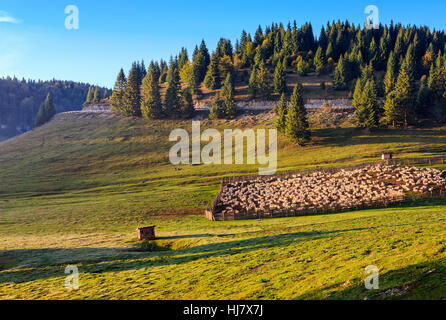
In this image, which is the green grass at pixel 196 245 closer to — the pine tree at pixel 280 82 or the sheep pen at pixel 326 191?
the sheep pen at pixel 326 191

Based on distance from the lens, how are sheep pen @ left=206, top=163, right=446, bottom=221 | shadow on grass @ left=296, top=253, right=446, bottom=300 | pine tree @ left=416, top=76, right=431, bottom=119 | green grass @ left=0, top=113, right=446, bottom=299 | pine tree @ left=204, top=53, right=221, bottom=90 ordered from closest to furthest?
shadow on grass @ left=296, top=253, right=446, bottom=300 < green grass @ left=0, top=113, right=446, bottom=299 < sheep pen @ left=206, top=163, right=446, bottom=221 < pine tree @ left=416, top=76, right=431, bottom=119 < pine tree @ left=204, top=53, right=221, bottom=90

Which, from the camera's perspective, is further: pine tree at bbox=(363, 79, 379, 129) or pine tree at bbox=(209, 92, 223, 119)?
pine tree at bbox=(209, 92, 223, 119)

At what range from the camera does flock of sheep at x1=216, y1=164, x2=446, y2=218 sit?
124 feet

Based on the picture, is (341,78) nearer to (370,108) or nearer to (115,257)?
(370,108)

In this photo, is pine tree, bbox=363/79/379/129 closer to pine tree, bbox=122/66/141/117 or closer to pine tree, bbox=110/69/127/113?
pine tree, bbox=122/66/141/117

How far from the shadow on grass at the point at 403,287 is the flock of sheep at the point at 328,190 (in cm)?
2457

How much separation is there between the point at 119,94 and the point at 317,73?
9042 centimetres

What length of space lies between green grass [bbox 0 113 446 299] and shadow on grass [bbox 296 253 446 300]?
0.04 metres

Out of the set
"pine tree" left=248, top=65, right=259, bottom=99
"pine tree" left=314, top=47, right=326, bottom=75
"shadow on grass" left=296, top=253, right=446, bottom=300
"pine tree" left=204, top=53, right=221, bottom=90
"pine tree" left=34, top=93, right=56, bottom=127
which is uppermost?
"pine tree" left=314, top=47, right=326, bottom=75

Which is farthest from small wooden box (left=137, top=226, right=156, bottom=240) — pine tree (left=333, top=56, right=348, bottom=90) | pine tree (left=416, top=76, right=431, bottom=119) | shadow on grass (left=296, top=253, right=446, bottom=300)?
pine tree (left=333, top=56, right=348, bottom=90)

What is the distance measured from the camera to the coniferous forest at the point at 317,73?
92.2m

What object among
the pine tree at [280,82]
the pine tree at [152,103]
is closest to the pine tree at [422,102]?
the pine tree at [280,82]

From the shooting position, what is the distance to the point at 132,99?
124m
